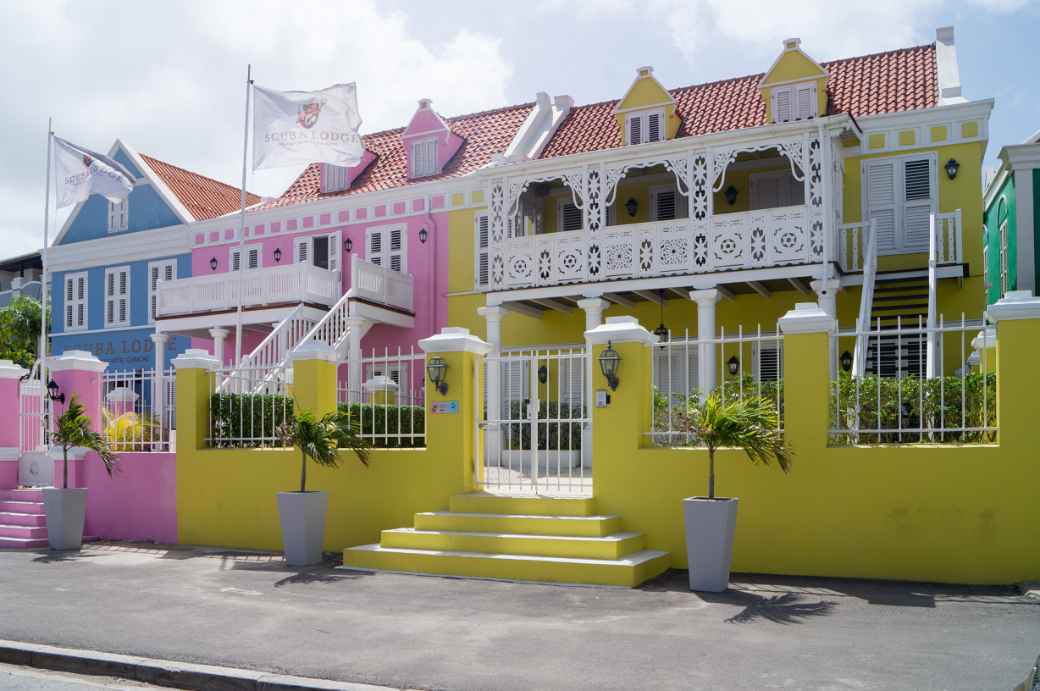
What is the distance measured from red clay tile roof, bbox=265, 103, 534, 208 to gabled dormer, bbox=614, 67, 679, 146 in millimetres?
3150

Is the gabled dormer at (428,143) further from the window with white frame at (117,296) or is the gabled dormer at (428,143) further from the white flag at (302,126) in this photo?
the window with white frame at (117,296)

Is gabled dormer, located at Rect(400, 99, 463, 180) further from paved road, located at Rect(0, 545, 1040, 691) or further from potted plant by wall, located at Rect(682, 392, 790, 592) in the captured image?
potted plant by wall, located at Rect(682, 392, 790, 592)

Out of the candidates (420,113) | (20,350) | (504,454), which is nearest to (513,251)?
(504,454)

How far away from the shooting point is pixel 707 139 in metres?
17.7

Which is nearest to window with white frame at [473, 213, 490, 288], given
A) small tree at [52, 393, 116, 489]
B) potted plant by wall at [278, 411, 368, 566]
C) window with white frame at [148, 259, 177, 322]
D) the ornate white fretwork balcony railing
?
the ornate white fretwork balcony railing

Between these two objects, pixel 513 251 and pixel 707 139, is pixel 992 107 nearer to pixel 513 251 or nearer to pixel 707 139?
pixel 707 139

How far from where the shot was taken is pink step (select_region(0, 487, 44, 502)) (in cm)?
1419

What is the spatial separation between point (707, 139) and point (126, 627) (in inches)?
522

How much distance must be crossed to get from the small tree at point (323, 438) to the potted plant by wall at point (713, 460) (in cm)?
412

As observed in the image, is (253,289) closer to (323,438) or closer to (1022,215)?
(323,438)

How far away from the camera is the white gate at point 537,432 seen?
11117 mm

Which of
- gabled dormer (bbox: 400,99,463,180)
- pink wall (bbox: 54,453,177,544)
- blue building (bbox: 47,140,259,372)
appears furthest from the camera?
blue building (bbox: 47,140,259,372)

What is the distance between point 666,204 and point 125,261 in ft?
49.7

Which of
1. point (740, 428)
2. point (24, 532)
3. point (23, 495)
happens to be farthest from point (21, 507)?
point (740, 428)
